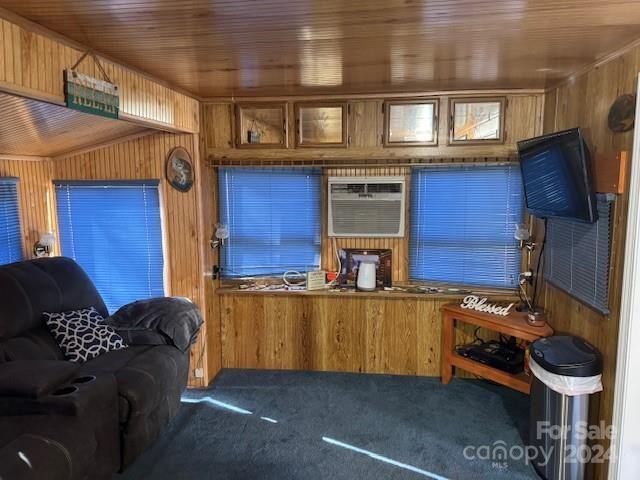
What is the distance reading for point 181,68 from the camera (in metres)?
2.58

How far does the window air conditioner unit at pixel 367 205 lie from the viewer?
3.56 metres

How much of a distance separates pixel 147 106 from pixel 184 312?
1368 millimetres

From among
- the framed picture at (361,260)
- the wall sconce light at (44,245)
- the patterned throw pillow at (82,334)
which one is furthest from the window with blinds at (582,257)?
the wall sconce light at (44,245)

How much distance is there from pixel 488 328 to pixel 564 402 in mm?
1000

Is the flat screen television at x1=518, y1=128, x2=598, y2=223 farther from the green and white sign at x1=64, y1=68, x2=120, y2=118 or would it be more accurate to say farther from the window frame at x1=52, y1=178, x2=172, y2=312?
the window frame at x1=52, y1=178, x2=172, y2=312

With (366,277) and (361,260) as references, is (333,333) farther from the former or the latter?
(361,260)

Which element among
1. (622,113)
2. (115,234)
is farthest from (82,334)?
(622,113)

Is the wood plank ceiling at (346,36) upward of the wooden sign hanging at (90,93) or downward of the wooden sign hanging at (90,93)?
upward

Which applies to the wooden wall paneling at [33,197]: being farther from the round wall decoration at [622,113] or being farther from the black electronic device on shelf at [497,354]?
the round wall decoration at [622,113]

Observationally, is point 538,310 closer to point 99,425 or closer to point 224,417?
point 224,417

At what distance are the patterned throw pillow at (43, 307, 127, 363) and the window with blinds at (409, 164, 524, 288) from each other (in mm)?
2334

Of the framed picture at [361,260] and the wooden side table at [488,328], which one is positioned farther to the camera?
the framed picture at [361,260]

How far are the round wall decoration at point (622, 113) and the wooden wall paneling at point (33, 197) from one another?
150 inches

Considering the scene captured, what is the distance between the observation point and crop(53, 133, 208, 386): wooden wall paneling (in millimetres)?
3377
